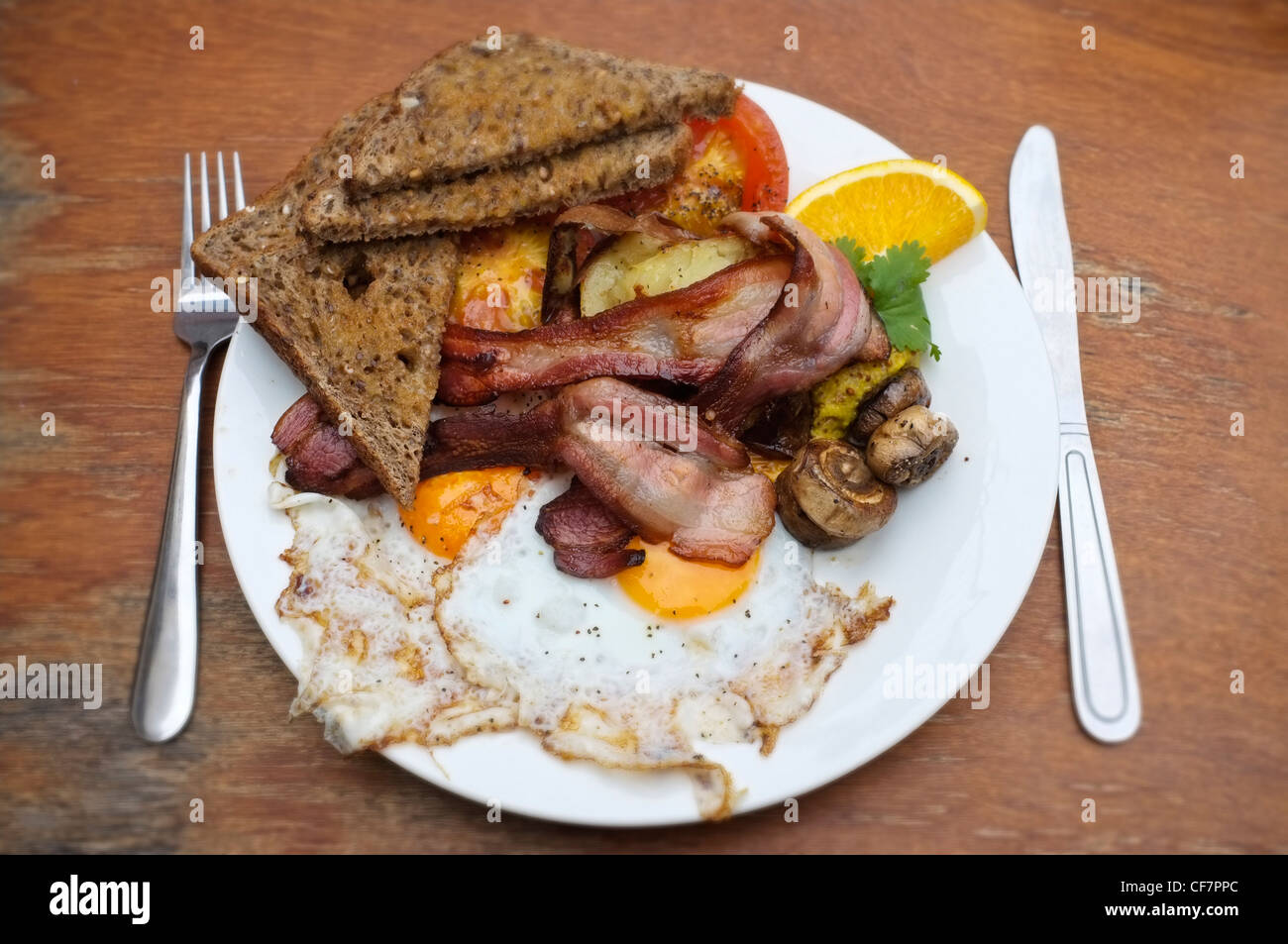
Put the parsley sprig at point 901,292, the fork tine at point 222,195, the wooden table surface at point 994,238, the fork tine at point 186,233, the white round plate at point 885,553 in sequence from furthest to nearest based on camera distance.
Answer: the fork tine at point 222,195
the fork tine at point 186,233
the parsley sprig at point 901,292
the wooden table surface at point 994,238
the white round plate at point 885,553

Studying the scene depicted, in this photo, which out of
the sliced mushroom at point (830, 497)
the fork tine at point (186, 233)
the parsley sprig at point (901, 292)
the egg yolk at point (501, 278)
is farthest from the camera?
the fork tine at point (186, 233)

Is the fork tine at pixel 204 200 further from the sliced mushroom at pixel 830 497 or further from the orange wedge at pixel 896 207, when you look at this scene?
the sliced mushroom at pixel 830 497

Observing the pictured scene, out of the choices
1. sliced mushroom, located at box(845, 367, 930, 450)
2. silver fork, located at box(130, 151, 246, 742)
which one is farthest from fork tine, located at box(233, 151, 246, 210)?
sliced mushroom, located at box(845, 367, 930, 450)
